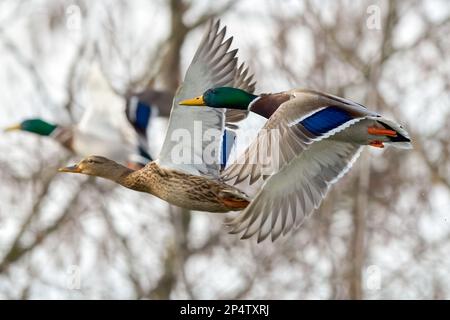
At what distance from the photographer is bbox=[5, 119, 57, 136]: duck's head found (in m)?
18.3

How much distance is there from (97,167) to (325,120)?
7.67 feet

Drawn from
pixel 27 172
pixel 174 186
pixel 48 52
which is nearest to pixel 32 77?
pixel 48 52

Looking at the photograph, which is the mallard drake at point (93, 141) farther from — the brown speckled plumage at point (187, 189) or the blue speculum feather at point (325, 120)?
the blue speculum feather at point (325, 120)

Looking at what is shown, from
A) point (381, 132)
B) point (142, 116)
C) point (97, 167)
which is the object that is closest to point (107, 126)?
point (142, 116)

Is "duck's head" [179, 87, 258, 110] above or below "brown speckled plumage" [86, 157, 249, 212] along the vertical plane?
above

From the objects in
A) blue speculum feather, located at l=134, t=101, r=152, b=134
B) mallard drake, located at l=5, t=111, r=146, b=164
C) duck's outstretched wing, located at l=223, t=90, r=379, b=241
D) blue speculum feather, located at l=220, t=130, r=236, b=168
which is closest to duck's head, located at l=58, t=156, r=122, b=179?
blue speculum feather, located at l=220, t=130, r=236, b=168

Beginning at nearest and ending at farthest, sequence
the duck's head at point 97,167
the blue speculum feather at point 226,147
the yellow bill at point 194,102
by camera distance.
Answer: the yellow bill at point 194,102
the blue speculum feather at point 226,147
the duck's head at point 97,167

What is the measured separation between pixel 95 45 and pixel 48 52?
73cm

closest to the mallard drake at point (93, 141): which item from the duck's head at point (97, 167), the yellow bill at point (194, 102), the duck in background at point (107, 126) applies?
the duck in background at point (107, 126)

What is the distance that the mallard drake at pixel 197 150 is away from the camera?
13195 mm

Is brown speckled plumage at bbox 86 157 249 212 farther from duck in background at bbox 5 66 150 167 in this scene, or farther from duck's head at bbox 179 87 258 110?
duck in background at bbox 5 66 150 167

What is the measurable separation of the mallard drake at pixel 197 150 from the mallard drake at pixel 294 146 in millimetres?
140

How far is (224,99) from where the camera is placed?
13.4m
